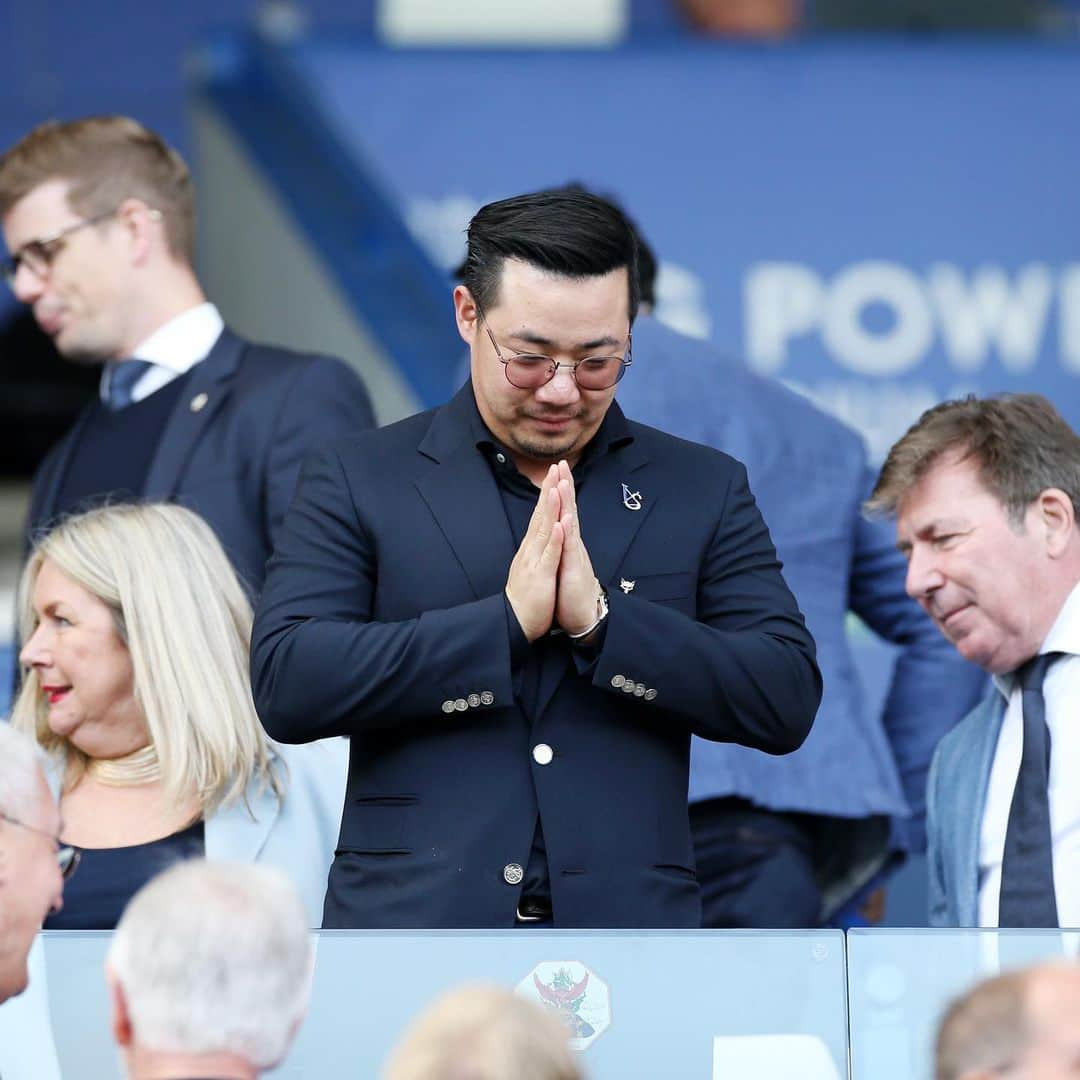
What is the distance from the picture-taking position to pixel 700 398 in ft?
12.4

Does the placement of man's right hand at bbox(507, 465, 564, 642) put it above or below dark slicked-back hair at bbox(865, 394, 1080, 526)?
below

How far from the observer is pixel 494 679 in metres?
2.76

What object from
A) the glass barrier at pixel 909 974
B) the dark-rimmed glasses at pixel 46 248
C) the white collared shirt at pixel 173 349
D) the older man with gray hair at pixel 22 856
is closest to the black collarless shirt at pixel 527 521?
the glass barrier at pixel 909 974

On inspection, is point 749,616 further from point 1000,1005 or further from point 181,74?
point 181,74

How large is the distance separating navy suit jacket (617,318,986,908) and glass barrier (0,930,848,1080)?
2.73ft

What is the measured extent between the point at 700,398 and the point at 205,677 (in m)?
0.90

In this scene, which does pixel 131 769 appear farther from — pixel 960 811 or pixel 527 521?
pixel 960 811

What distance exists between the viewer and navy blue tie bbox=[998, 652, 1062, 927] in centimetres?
329

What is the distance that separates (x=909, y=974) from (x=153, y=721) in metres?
1.30

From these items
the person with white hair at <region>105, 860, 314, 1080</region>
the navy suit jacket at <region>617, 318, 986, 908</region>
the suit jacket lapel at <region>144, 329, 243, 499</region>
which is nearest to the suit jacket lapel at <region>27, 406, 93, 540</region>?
the suit jacket lapel at <region>144, 329, 243, 499</region>

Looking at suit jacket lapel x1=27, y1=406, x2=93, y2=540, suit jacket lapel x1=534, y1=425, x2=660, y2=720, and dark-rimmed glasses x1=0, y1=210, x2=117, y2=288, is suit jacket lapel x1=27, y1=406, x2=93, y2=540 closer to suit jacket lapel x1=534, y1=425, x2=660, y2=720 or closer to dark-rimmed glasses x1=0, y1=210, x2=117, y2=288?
dark-rimmed glasses x1=0, y1=210, x2=117, y2=288

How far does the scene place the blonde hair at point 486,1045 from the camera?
1773 mm

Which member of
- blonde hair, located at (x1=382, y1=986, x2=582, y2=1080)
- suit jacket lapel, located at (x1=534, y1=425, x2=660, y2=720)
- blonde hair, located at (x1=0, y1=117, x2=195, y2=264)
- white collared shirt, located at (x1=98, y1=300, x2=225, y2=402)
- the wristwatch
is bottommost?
blonde hair, located at (x1=382, y1=986, x2=582, y2=1080)

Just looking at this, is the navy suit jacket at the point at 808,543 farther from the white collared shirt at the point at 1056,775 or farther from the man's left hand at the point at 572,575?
the man's left hand at the point at 572,575
